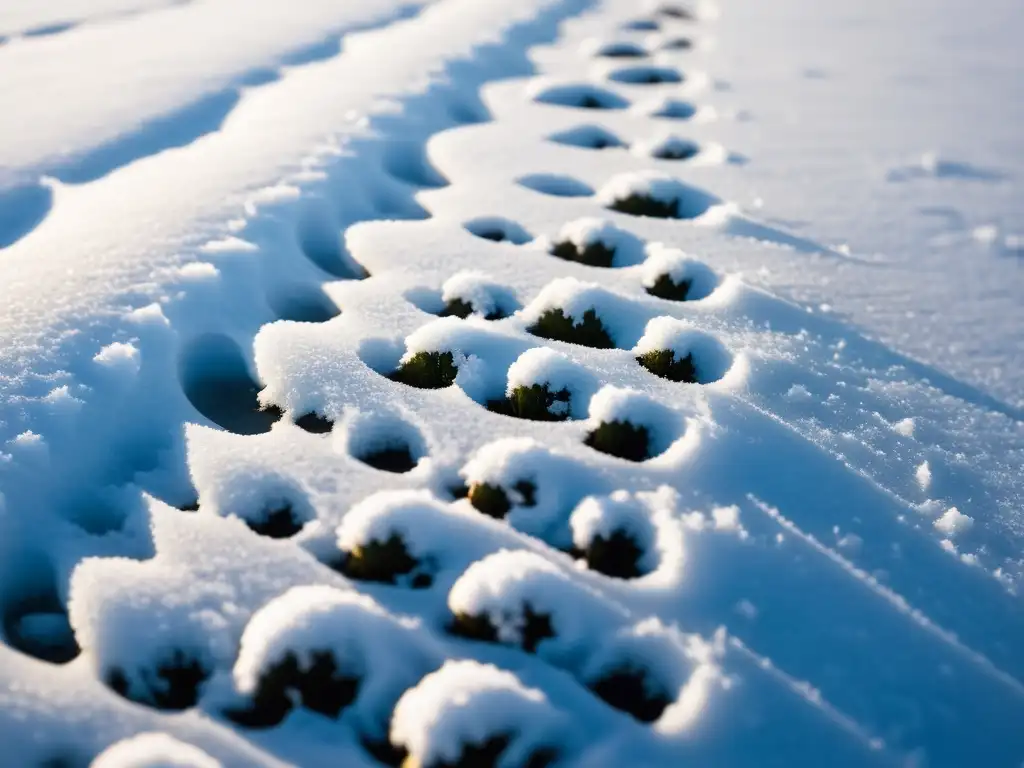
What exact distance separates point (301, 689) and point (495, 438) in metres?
0.66

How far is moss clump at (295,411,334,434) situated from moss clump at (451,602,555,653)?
62 cm

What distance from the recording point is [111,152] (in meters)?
2.72

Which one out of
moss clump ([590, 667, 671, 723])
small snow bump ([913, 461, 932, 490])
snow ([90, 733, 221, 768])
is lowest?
moss clump ([590, 667, 671, 723])

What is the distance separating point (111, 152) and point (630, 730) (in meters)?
2.56

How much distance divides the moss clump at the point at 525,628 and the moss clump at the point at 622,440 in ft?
1.54

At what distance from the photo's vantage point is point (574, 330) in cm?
208

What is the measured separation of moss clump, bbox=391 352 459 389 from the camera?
1.89m

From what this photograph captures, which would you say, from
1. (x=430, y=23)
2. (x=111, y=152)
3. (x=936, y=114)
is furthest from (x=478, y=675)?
(x=430, y=23)

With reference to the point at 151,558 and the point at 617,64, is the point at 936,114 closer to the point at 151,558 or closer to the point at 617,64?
the point at 617,64

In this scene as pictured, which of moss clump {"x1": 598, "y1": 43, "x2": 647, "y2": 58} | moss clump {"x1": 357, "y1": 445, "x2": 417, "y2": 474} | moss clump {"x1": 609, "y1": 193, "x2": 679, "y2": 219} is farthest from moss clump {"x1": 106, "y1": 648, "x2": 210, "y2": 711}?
moss clump {"x1": 598, "y1": 43, "x2": 647, "y2": 58}

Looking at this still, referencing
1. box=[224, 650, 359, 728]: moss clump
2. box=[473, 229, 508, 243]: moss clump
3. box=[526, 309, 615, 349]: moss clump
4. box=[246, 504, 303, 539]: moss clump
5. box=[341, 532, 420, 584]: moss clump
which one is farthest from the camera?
box=[473, 229, 508, 243]: moss clump

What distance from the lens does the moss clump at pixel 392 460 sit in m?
1.68

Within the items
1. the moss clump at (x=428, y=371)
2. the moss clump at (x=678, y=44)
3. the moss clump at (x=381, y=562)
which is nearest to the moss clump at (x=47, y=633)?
the moss clump at (x=381, y=562)

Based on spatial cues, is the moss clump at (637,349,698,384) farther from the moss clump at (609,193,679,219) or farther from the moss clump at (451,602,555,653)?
the moss clump at (609,193,679,219)
